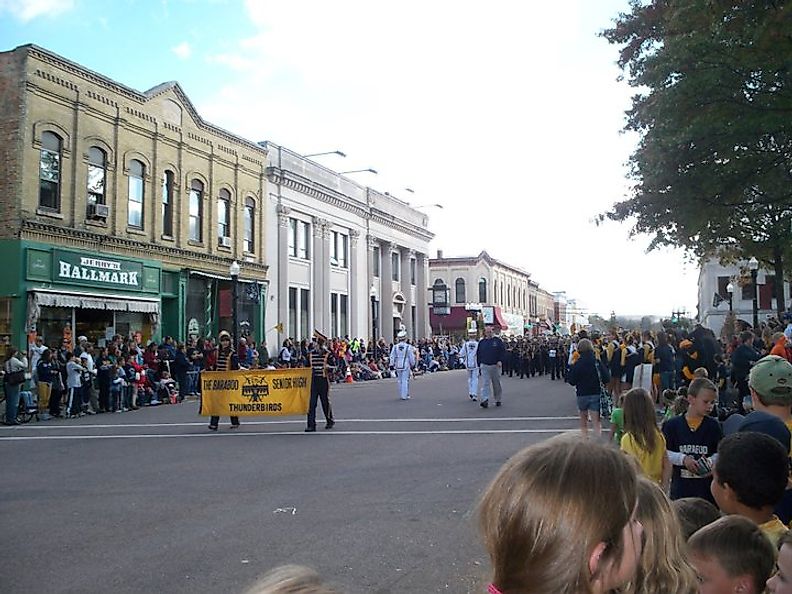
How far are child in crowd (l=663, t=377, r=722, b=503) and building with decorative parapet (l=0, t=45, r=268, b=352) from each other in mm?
22492

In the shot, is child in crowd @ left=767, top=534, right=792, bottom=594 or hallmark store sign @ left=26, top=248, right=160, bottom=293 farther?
hallmark store sign @ left=26, top=248, right=160, bottom=293

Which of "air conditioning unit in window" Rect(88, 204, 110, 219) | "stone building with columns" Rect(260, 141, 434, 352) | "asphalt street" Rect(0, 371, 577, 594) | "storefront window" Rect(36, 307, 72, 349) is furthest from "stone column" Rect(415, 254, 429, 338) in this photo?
"asphalt street" Rect(0, 371, 577, 594)

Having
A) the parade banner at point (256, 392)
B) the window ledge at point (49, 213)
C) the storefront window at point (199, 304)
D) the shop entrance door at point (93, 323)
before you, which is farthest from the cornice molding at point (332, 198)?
the parade banner at point (256, 392)

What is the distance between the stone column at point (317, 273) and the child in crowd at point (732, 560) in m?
40.3

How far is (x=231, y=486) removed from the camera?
9.62 metres

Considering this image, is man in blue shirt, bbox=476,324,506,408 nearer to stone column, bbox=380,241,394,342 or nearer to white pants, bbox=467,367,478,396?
white pants, bbox=467,367,478,396

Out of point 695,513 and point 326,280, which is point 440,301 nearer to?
point 326,280

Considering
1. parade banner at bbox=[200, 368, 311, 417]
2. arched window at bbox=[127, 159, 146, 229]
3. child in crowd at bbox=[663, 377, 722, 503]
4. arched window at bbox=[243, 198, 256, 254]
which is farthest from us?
arched window at bbox=[243, 198, 256, 254]

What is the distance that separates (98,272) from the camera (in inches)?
1056

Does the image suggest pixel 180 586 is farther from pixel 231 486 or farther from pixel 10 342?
pixel 10 342

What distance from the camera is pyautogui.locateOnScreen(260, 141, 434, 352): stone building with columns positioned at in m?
39.8

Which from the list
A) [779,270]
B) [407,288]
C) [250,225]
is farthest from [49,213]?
[407,288]

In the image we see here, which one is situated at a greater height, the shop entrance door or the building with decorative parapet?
the building with decorative parapet

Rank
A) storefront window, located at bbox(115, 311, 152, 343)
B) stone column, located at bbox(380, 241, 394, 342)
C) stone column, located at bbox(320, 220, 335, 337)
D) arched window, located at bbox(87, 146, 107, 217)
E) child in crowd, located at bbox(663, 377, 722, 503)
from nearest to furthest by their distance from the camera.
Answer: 1. child in crowd, located at bbox(663, 377, 722, 503)
2. arched window, located at bbox(87, 146, 107, 217)
3. storefront window, located at bbox(115, 311, 152, 343)
4. stone column, located at bbox(320, 220, 335, 337)
5. stone column, located at bbox(380, 241, 394, 342)
